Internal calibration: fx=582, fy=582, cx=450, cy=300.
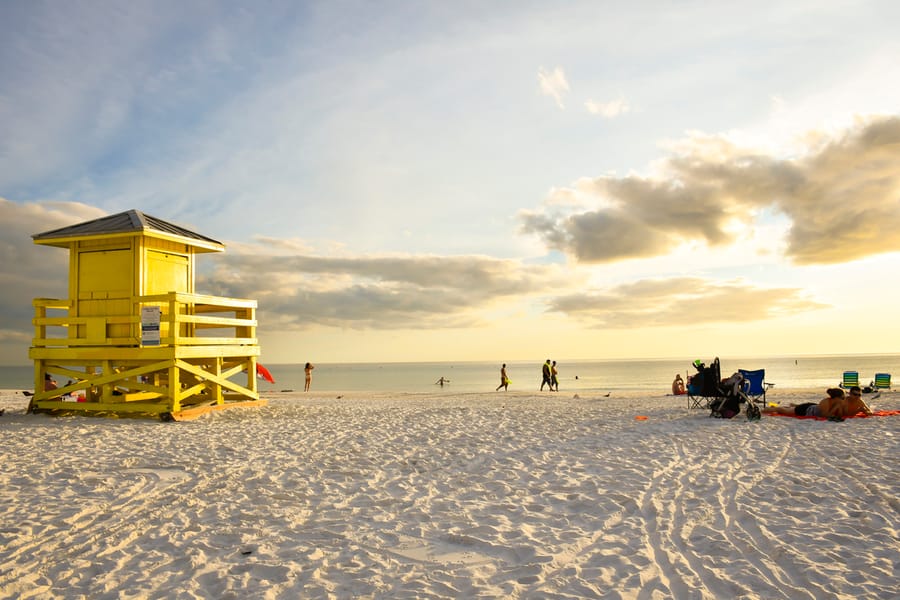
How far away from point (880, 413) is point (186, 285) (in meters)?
16.5

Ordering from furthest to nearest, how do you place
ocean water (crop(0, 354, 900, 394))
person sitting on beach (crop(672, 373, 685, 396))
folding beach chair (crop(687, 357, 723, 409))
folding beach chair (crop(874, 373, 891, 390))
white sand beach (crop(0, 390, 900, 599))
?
1. ocean water (crop(0, 354, 900, 394))
2. person sitting on beach (crop(672, 373, 685, 396))
3. folding beach chair (crop(874, 373, 891, 390))
4. folding beach chair (crop(687, 357, 723, 409))
5. white sand beach (crop(0, 390, 900, 599))

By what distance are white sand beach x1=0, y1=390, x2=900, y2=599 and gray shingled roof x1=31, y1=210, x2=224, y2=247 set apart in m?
5.09

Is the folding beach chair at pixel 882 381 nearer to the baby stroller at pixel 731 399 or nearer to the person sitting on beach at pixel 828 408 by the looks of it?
the person sitting on beach at pixel 828 408

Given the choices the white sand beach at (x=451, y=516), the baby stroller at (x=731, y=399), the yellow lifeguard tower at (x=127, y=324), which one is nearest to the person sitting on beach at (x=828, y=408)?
the baby stroller at (x=731, y=399)

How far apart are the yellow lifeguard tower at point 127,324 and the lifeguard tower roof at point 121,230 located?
3cm

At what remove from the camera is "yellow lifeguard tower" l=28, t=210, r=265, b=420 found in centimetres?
1272

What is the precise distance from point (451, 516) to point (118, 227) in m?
11.5

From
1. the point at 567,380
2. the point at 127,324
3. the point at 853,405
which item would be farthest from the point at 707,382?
the point at 567,380

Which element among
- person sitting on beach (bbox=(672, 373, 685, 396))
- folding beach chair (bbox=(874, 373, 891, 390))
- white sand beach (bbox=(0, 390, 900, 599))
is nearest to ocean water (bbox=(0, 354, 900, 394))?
person sitting on beach (bbox=(672, 373, 685, 396))

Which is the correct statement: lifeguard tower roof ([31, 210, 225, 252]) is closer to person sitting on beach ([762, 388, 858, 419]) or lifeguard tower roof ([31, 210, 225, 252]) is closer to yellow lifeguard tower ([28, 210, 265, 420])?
yellow lifeguard tower ([28, 210, 265, 420])

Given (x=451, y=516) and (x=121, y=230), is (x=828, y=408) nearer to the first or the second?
(x=451, y=516)

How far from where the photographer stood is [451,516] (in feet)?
17.4

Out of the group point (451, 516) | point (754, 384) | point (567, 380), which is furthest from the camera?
point (567, 380)

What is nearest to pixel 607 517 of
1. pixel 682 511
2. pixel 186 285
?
pixel 682 511
